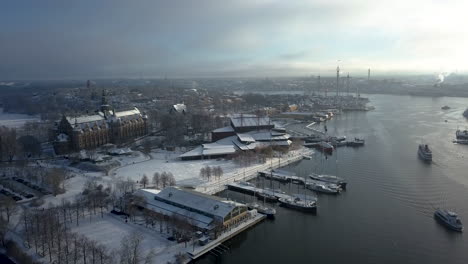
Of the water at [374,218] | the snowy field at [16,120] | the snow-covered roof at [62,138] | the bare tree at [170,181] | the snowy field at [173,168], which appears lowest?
the water at [374,218]

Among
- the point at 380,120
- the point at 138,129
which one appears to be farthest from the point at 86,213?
the point at 380,120

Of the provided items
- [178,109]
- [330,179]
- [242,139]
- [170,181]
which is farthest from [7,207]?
[178,109]

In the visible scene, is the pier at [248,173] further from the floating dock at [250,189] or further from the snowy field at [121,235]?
the snowy field at [121,235]

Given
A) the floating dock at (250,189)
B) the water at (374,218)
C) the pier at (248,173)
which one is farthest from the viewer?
the pier at (248,173)

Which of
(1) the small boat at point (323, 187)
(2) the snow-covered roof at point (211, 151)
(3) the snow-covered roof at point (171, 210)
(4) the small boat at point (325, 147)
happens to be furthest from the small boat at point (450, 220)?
(2) the snow-covered roof at point (211, 151)

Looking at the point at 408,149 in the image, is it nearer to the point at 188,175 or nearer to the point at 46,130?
the point at 188,175

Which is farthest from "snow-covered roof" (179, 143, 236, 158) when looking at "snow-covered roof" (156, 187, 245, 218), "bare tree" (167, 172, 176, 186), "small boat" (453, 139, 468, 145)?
"small boat" (453, 139, 468, 145)

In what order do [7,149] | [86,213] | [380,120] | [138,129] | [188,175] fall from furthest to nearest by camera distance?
[380,120] < [138,129] < [7,149] < [188,175] < [86,213]
